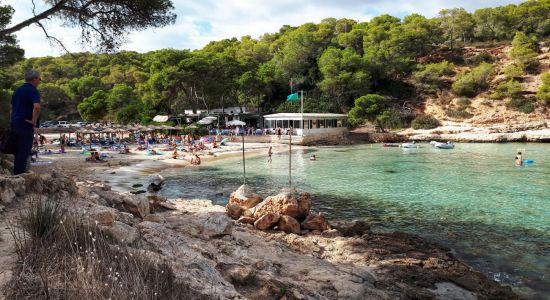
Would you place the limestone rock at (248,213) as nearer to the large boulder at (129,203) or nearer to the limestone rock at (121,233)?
the large boulder at (129,203)

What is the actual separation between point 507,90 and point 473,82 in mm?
4315

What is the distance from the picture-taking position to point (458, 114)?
1948 inches

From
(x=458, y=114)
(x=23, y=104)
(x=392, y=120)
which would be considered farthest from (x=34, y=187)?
(x=458, y=114)

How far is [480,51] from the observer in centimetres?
6122

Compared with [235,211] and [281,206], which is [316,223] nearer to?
Answer: [281,206]

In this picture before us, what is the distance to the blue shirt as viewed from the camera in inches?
230

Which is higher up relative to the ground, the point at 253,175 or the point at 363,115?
the point at 363,115

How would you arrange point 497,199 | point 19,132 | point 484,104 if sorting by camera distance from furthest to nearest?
point 484,104, point 497,199, point 19,132

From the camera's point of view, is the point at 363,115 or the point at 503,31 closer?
the point at 363,115

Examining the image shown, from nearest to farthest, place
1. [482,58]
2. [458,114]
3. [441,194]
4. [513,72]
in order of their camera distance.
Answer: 1. [441,194]
2. [458,114]
3. [513,72]
4. [482,58]

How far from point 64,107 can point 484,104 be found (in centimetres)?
6465

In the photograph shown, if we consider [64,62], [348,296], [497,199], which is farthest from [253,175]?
[64,62]

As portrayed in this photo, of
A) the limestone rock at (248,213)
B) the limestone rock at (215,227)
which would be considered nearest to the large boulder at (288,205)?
the limestone rock at (248,213)

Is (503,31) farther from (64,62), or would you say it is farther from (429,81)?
(64,62)
